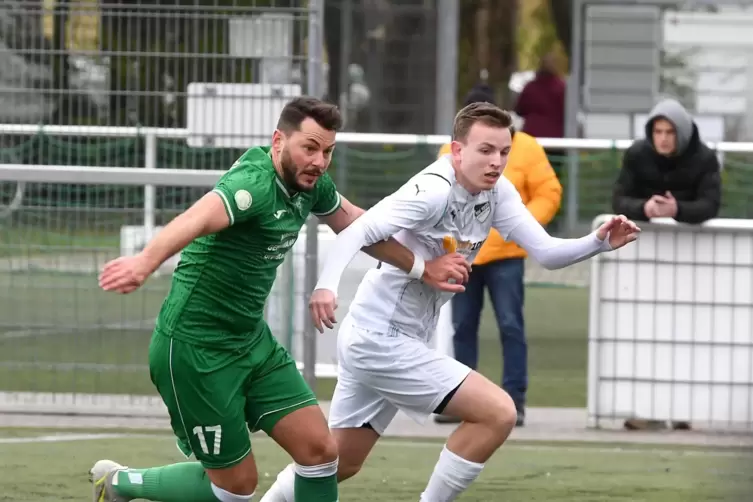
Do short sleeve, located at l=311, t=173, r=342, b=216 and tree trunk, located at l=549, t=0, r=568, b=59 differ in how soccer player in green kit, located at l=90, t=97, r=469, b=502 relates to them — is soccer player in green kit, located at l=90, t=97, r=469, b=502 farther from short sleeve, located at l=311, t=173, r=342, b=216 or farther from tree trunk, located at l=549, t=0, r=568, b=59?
tree trunk, located at l=549, t=0, r=568, b=59

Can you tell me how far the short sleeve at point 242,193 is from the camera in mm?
5426

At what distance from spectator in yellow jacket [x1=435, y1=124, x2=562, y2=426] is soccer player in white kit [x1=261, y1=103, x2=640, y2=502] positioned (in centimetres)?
285

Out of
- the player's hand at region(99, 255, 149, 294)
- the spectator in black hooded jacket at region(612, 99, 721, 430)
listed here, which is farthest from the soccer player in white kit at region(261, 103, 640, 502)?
the spectator in black hooded jacket at region(612, 99, 721, 430)

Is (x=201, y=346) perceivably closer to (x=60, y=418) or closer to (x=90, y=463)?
(x=90, y=463)

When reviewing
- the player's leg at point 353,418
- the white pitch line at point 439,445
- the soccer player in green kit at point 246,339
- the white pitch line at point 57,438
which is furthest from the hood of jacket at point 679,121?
the soccer player in green kit at point 246,339

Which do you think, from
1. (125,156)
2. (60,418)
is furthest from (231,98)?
(60,418)

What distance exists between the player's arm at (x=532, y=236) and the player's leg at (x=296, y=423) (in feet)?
3.71

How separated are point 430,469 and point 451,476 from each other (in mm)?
2109

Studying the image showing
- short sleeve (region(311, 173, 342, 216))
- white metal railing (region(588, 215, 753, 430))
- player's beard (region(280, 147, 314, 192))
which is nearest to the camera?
player's beard (region(280, 147, 314, 192))

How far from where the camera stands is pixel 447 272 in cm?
607

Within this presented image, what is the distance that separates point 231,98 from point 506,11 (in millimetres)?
16910

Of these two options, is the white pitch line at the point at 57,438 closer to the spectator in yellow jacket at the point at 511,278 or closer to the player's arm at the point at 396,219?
the spectator in yellow jacket at the point at 511,278

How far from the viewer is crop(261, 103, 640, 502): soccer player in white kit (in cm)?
603

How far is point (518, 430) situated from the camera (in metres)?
9.41
